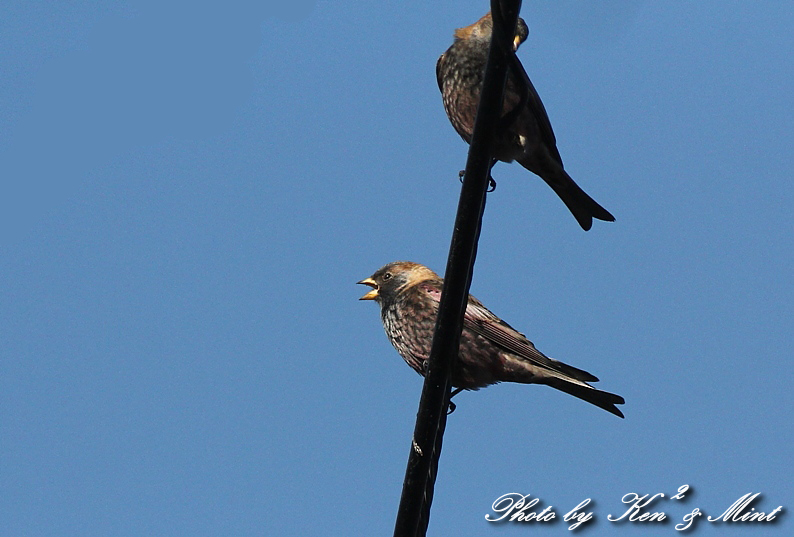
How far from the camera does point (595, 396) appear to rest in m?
5.18

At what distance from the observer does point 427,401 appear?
320 cm

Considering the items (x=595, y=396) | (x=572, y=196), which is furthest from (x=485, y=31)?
(x=595, y=396)

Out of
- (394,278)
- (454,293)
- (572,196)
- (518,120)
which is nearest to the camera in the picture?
(454,293)

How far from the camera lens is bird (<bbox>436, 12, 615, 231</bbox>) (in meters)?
5.66

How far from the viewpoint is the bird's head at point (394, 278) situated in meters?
6.52

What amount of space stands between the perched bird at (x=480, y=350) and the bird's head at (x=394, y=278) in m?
0.11

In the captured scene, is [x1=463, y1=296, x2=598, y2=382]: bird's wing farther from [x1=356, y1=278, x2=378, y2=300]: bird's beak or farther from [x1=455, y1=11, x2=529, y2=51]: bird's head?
[x1=455, y1=11, x2=529, y2=51]: bird's head

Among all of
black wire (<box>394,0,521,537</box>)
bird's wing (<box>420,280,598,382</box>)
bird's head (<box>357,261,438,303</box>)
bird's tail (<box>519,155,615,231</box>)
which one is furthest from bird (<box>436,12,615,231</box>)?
black wire (<box>394,0,521,537</box>)

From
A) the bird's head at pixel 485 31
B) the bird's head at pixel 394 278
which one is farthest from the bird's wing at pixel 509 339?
the bird's head at pixel 485 31

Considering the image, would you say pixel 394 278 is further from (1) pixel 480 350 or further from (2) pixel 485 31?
(2) pixel 485 31

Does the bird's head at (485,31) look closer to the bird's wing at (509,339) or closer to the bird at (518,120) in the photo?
the bird at (518,120)

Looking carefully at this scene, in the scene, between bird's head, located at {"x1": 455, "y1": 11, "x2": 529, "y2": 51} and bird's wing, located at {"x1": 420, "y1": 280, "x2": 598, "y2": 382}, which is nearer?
bird's wing, located at {"x1": 420, "y1": 280, "x2": 598, "y2": 382}

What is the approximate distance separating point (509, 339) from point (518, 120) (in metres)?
1.37

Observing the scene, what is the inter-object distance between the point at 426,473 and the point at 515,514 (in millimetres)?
2342
